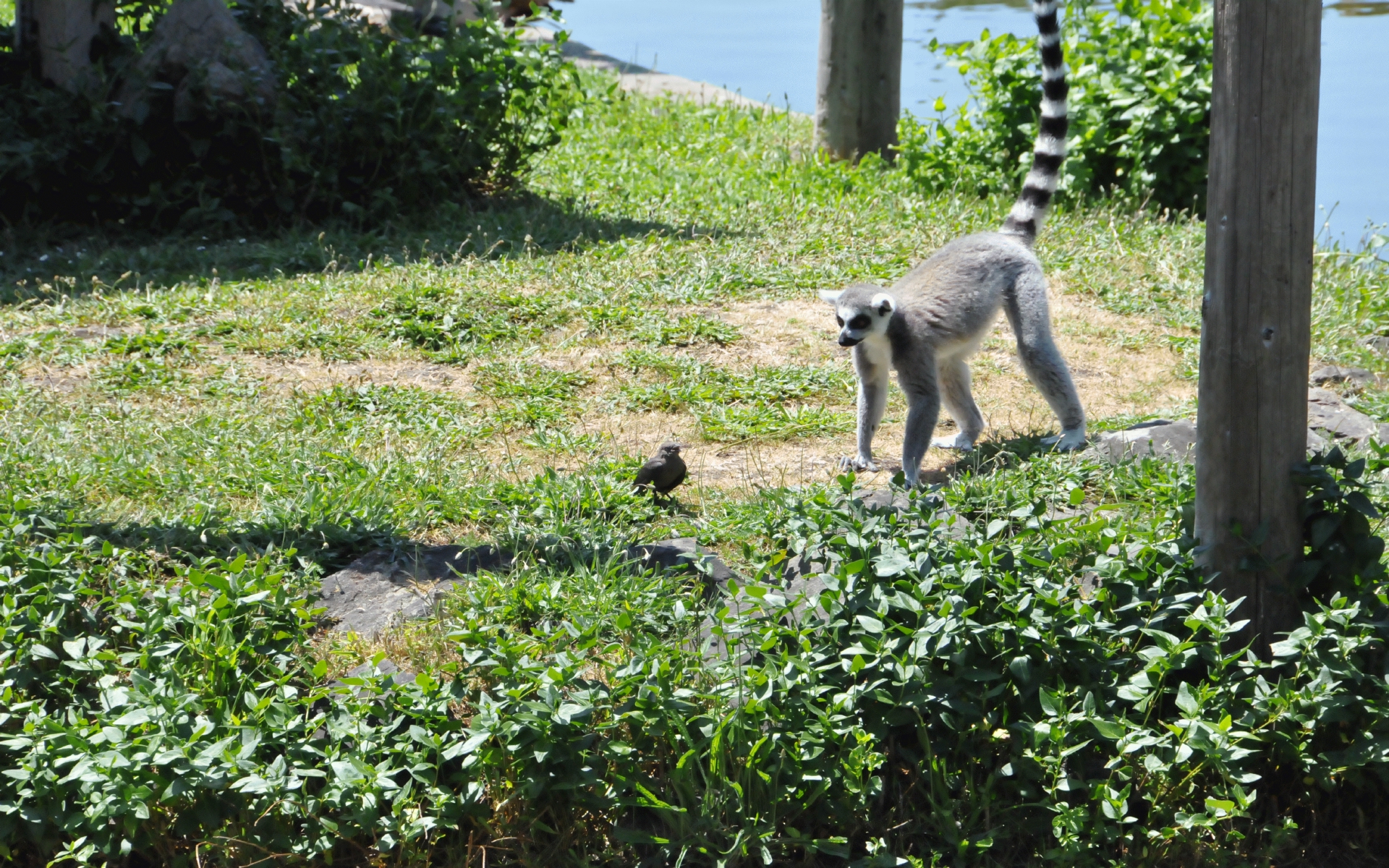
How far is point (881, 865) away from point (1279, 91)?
2119mm

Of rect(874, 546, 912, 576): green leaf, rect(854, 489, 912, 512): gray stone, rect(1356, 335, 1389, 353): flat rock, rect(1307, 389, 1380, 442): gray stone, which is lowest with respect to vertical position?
rect(874, 546, 912, 576): green leaf

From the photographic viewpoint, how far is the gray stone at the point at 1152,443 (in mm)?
4371

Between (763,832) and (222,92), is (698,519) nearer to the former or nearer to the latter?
(763,832)

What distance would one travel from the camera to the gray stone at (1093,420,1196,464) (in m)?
4.37

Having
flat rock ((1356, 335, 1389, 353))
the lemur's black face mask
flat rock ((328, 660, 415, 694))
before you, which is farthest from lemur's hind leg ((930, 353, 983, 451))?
flat rock ((328, 660, 415, 694))

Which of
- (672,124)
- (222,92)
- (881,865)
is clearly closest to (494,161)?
(222,92)

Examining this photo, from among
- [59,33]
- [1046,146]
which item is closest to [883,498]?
[1046,146]

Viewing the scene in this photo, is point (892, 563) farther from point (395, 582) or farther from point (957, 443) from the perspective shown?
point (957, 443)

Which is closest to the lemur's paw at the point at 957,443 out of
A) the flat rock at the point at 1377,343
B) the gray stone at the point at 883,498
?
the gray stone at the point at 883,498

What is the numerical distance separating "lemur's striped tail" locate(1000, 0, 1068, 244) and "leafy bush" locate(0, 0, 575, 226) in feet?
13.4

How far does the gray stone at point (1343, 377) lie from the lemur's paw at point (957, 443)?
5.69ft

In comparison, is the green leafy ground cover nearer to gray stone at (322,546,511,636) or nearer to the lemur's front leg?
gray stone at (322,546,511,636)

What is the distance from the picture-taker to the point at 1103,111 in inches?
326

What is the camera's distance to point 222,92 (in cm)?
781
